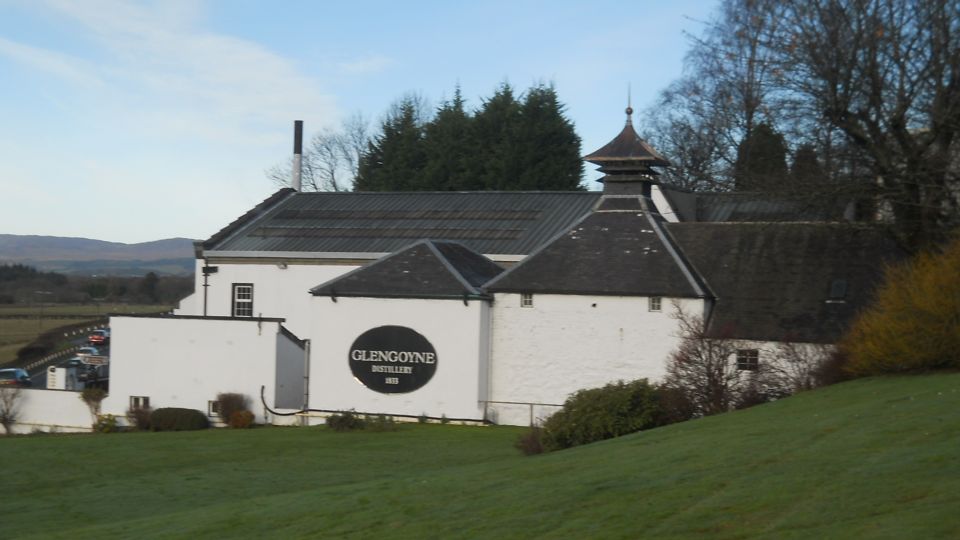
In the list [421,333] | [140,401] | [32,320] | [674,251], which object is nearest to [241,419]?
[140,401]

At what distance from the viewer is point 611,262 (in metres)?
35.8

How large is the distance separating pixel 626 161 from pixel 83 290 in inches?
3777

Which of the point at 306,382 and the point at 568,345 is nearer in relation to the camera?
the point at 568,345

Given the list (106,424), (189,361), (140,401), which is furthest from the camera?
(140,401)

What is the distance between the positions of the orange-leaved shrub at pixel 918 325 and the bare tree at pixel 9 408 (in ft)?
94.6

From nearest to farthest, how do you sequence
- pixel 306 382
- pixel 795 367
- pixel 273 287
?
1. pixel 795 367
2. pixel 306 382
3. pixel 273 287

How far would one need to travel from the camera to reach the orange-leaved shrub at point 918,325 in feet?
79.6

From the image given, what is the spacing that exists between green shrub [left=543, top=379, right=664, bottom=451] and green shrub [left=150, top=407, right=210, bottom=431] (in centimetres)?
1570

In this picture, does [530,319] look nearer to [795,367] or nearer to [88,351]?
[795,367]

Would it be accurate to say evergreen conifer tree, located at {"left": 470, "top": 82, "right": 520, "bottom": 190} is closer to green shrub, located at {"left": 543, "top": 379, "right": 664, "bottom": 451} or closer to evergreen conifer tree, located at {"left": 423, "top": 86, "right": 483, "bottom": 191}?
evergreen conifer tree, located at {"left": 423, "top": 86, "right": 483, "bottom": 191}

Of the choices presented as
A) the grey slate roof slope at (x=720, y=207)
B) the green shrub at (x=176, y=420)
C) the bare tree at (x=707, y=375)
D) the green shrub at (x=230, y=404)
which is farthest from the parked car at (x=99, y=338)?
the bare tree at (x=707, y=375)

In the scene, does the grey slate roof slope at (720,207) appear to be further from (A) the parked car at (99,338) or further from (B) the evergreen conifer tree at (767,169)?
(A) the parked car at (99,338)

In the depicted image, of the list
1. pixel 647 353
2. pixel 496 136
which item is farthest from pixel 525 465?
pixel 496 136

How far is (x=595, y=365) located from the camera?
114 ft
